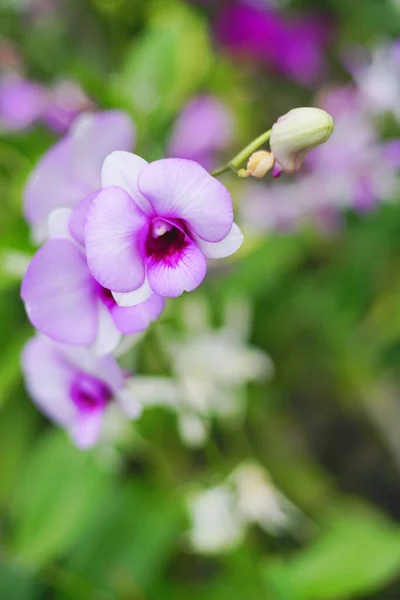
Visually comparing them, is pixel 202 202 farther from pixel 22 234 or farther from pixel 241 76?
pixel 241 76

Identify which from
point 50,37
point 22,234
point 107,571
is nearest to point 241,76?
point 50,37

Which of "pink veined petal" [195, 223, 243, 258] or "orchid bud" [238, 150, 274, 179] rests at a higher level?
"orchid bud" [238, 150, 274, 179]

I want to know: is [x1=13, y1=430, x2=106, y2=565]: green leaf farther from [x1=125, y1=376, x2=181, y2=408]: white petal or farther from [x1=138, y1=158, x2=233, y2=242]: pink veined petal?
[x1=138, y1=158, x2=233, y2=242]: pink veined petal

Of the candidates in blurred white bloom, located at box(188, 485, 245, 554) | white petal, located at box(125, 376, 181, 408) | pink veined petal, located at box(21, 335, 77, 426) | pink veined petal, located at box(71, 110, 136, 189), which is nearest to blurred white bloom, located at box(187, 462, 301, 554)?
blurred white bloom, located at box(188, 485, 245, 554)

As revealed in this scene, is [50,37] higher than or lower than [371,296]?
higher

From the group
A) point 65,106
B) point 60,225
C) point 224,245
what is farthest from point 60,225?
point 65,106

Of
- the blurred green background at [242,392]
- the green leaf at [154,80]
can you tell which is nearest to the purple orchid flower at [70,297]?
the blurred green background at [242,392]
